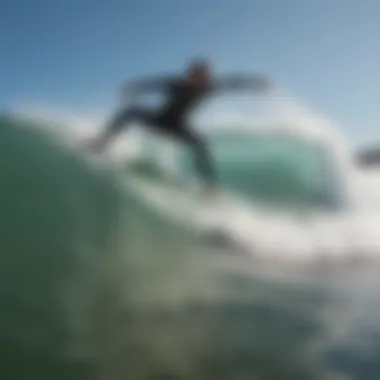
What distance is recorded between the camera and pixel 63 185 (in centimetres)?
190

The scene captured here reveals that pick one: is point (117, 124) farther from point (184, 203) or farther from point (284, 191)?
point (284, 191)

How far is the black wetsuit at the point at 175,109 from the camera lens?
6.28 feet

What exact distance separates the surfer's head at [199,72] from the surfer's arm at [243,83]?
0.10 ft

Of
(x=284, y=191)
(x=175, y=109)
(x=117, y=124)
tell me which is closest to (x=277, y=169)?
(x=284, y=191)

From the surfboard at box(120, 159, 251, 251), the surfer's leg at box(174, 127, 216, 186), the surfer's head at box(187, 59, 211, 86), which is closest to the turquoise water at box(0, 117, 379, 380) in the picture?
the surfboard at box(120, 159, 251, 251)

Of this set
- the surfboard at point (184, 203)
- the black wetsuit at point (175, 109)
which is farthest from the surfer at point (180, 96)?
the surfboard at point (184, 203)

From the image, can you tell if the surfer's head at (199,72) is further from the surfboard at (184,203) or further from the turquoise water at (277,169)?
the surfboard at (184,203)

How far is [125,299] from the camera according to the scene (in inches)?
73.1

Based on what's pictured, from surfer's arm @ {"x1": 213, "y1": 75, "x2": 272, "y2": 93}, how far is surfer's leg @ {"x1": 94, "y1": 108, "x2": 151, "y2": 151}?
0.68 feet

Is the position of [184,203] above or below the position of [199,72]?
below

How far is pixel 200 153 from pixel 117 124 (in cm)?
22

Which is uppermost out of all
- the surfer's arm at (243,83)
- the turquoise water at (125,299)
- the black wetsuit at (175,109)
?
the surfer's arm at (243,83)

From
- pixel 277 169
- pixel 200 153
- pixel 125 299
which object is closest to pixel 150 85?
pixel 200 153

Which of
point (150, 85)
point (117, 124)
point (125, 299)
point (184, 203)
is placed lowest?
point (125, 299)
